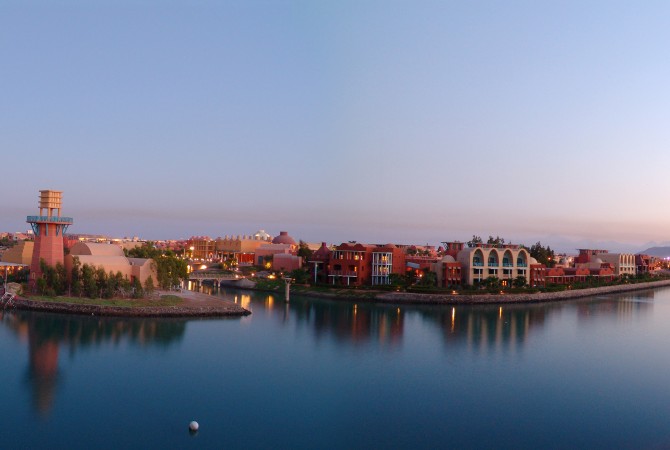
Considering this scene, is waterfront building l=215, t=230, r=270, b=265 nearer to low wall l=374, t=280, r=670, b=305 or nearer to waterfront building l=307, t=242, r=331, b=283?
waterfront building l=307, t=242, r=331, b=283

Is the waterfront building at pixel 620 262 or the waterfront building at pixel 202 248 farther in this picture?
the waterfront building at pixel 202 248

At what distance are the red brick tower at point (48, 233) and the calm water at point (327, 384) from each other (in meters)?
4.61

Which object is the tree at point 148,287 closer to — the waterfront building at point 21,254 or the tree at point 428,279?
the waterfront building at point 21,254

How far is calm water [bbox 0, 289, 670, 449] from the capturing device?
1435cm

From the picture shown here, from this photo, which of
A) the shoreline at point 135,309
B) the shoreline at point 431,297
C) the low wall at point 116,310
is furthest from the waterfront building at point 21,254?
the shoreline at point 431,297

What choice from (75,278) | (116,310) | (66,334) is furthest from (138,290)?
(66,334)

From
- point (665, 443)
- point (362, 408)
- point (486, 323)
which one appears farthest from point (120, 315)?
point (665, 443)

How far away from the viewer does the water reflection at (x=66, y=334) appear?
64.9 ft

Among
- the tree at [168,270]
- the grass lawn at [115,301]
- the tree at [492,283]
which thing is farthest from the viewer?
the tree at [492,283]

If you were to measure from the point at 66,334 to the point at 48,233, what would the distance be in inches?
410

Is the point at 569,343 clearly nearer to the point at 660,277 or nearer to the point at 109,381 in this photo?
the point at 109,381

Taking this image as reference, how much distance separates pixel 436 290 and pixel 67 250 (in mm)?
27881

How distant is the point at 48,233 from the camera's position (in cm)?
3359

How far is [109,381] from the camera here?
1866cm
